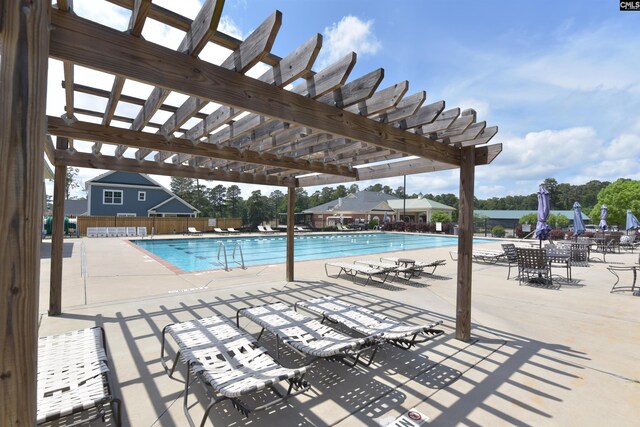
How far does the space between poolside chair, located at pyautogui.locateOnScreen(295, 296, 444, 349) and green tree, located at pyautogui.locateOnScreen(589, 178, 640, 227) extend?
44.2m

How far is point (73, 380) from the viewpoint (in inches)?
98.6

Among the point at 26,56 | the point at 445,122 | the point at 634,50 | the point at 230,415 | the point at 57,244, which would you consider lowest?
the point at 230,415

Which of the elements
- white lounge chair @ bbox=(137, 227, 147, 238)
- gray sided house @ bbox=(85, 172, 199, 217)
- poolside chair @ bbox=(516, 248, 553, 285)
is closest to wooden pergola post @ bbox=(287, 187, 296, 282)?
poolside chair @ bbox=(516, 248, 553, 285)

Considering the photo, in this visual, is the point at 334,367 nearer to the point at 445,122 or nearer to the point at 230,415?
the point at 230,415

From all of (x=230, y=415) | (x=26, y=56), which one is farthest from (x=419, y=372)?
(x=26, y=56)

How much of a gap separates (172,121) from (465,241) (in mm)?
4173

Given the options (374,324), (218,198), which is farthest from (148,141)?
(218,198)

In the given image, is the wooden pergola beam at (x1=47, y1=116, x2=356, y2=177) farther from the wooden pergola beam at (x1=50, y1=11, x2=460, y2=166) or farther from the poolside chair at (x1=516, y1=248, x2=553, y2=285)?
the poolside chair at (x1=516, y1=248, x2=553, y2=285)

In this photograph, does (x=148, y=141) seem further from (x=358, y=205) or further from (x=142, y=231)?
(x=358, y=205)

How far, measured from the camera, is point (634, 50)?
26.4ft

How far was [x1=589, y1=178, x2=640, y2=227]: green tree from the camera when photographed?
34188mm

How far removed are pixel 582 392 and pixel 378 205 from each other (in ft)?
127

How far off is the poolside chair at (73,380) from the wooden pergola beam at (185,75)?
221cm

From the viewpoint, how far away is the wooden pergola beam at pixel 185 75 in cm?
185
